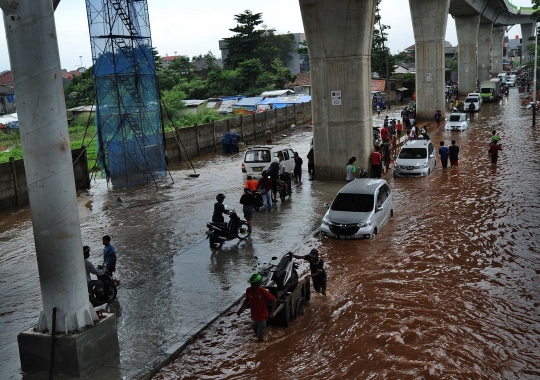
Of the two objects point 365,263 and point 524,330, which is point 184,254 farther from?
point 524,330

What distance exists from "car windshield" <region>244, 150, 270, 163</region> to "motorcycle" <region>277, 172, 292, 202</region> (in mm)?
2050

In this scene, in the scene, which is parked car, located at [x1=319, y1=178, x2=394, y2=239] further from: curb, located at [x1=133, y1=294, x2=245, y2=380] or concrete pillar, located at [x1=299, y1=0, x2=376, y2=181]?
concrete pillar, located at [x1=299, y1=0, x2=376, y2=181]

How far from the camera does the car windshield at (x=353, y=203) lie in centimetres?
1610

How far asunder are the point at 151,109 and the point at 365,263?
56.2ft

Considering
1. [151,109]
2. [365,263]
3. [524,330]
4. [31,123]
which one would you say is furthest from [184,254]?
[151,109]

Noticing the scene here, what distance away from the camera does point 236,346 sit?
32.2ft

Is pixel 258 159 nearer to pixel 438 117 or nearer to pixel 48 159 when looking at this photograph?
pixel 48 159

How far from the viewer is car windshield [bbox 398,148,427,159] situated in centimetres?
2558

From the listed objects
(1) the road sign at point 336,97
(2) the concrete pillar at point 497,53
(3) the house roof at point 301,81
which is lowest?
(1) the road sign at point 336,97

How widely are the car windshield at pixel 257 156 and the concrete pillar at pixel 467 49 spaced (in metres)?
51.9

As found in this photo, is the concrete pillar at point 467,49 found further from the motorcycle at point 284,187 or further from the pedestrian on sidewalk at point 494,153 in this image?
the motorcycle at point 284,187

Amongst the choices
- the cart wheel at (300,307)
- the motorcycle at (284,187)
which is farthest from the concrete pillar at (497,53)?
the cart wheel at (300,307)

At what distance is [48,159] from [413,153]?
65.3 feet

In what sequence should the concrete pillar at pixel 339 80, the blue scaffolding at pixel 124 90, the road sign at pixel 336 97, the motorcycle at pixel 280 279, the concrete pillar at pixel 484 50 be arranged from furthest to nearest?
the concrete pillar at pixel 484 50 → the blue scaffolding at pixel 124 90 → the road sign at pixel 336 97 → the concrete pillar at pixel 339 80 → the motorcycle at pixel 280 279
